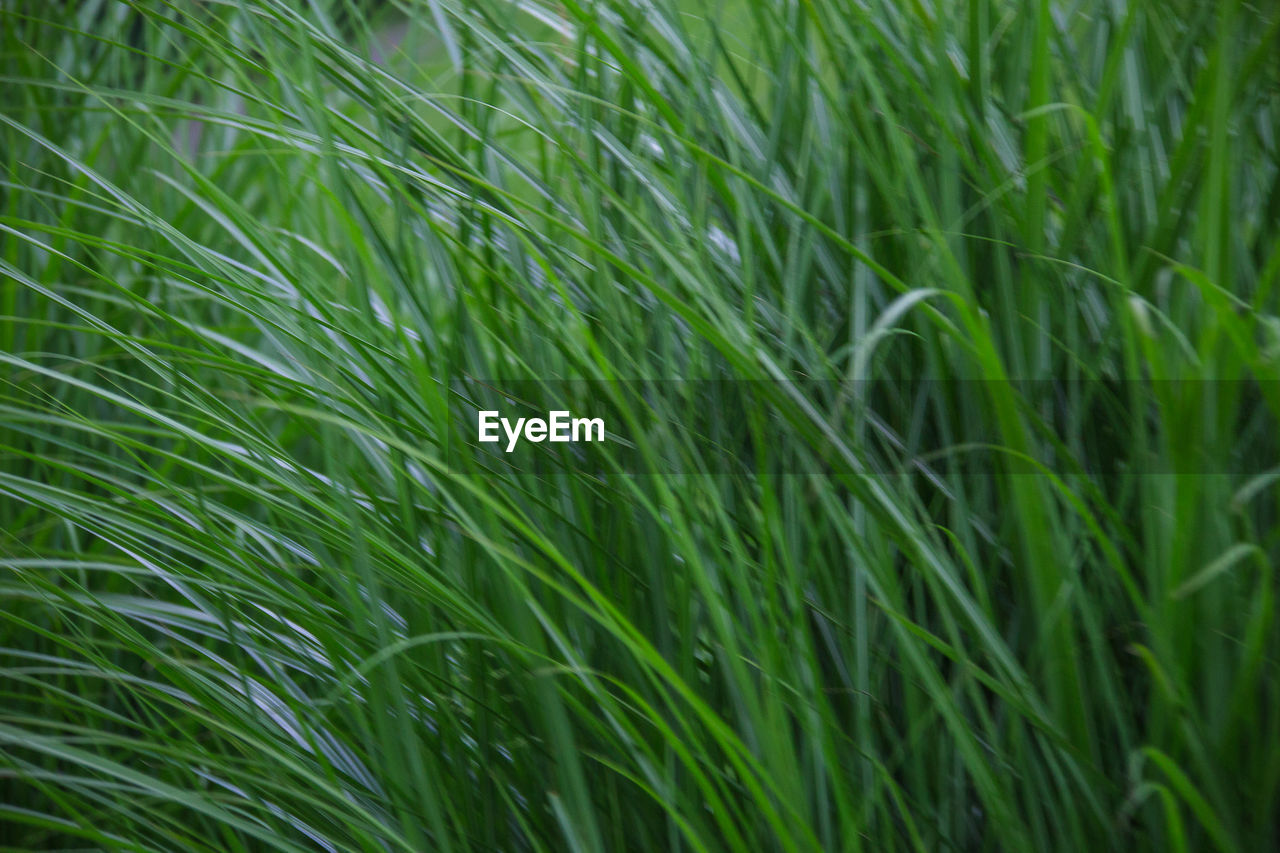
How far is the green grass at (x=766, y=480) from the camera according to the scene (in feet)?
1.48

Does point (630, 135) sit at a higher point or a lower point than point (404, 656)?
higher

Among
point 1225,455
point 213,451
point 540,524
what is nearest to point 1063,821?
point 1225,455

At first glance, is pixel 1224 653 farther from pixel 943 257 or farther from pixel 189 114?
pixel 189 114

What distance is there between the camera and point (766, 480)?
0.44m

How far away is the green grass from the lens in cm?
45

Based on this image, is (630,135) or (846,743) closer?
(846,743)

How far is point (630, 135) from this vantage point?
0.69 m

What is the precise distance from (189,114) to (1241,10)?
68 cm

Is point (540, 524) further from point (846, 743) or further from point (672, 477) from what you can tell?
point (846, 743)

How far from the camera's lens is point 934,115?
0.57m

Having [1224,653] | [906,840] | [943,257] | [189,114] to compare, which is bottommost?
[906,840]

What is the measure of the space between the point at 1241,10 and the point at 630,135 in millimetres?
383

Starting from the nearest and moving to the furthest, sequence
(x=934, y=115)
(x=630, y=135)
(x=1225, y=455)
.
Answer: (x=1225, y=455) → (x=934, y=115) → (x=630, y=135)

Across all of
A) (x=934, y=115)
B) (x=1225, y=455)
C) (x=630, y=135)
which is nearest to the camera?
(x=1225, y=455)
